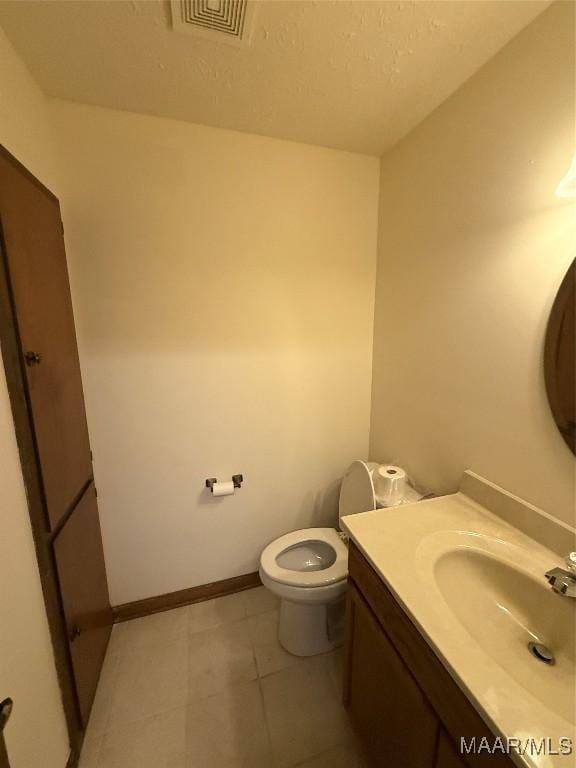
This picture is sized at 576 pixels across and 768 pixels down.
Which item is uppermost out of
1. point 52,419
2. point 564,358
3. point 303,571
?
point 564,358

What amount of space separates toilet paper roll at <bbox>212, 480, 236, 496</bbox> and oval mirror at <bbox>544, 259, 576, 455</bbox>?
1384 mm

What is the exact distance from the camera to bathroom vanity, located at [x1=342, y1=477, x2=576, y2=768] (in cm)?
59

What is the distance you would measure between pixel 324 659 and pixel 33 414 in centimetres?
164

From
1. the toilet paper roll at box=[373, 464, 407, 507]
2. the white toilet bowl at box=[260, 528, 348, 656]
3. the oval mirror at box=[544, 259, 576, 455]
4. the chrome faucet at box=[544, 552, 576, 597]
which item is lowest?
the white toilet bowl at box=[260, 528, 348, 656]

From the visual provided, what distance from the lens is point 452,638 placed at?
0.69m

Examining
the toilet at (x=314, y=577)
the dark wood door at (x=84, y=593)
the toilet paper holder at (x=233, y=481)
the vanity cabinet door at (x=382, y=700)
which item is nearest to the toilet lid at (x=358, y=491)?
the toilet at (x=314, y=577)

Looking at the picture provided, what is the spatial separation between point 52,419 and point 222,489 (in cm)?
85

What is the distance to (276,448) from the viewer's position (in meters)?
1.75

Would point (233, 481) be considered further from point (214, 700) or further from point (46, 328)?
point (46, 328)

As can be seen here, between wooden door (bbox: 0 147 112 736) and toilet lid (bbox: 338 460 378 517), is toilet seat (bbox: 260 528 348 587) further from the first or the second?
wooden door (bbox: 0 147 112 736)

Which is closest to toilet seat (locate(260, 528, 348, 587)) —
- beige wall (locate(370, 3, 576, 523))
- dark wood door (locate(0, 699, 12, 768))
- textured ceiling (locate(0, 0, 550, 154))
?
beige wall (locate(370, 3, 576, 523))

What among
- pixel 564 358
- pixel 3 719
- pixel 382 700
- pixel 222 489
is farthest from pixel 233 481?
pixel 564 358

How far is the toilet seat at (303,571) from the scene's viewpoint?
4.48 ft

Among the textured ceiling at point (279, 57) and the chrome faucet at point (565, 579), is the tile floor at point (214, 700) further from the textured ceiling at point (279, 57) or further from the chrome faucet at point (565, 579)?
the textured ceiling at point (279, 57)
